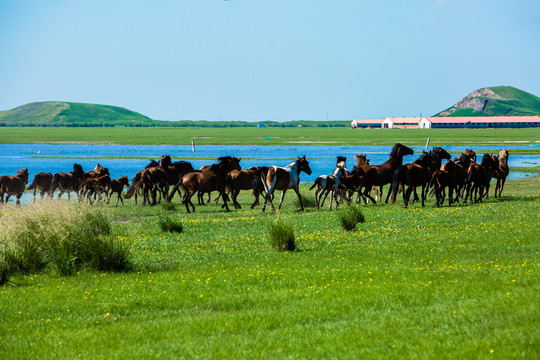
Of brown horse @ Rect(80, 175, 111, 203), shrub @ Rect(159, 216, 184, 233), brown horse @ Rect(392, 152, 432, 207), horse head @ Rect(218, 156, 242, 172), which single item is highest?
horse head @ Rect(218, 156, 242, 172)

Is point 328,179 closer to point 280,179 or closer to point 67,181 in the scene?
point 280,179

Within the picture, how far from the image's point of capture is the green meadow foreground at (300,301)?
852 centimetres

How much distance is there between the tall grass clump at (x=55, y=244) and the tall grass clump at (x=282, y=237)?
413 cm

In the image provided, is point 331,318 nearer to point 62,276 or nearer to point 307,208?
point 62,276

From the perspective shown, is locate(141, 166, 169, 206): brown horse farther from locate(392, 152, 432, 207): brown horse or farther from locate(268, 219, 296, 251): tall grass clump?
locate(268, 219, 296, 251): tall grass clump

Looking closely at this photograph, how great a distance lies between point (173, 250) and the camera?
1792cm

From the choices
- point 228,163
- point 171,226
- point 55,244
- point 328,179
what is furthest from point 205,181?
point 55,244

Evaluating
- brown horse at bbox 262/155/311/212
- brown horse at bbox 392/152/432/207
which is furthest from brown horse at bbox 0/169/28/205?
brown horse at bbox 392/152/432/207

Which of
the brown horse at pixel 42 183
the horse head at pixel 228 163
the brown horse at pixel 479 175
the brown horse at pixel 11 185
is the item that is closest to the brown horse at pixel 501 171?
the brown horse at pixel 479 175

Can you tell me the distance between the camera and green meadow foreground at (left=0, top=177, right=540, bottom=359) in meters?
8.52

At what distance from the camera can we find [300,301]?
36.7 ft

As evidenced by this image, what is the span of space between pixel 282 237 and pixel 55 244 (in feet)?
20.2

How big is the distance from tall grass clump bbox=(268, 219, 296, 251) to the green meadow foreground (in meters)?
0.45

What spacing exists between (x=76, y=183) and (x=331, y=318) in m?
27.2
